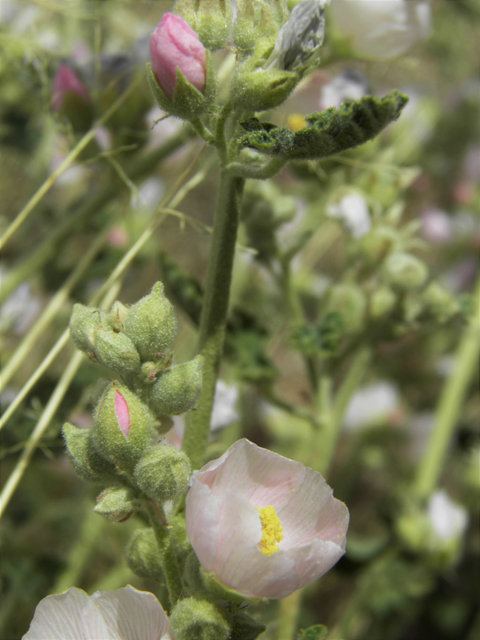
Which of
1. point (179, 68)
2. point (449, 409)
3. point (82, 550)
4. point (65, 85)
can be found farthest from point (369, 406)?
point (179, 68)

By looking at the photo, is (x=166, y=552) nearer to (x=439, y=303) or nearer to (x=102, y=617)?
(x=102, y=617)

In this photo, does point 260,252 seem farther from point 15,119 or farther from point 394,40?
point 15,119

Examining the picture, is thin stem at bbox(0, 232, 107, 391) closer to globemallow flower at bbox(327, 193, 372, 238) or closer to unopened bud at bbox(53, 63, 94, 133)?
unopened bud at bbox(53, 63, 94, 133)

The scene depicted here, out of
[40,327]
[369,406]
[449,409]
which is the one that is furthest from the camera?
[369,406]

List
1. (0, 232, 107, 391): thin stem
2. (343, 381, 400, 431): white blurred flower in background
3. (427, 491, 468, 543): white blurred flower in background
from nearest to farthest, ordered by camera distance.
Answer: (0, 232, 107, 391): thin stem
(427, 491, 468, 543): white blurred flower in background
(343, 381, 400, 431): white blurred flower in background

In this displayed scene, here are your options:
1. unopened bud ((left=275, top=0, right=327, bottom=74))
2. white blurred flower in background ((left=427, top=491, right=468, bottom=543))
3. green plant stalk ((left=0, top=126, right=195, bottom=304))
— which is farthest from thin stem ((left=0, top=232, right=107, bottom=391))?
white blurred flower in background ((left=427, top=491, right=468, bottom=543))

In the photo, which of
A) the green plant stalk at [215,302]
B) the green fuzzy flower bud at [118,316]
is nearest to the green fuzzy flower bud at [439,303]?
the green plant stalk at [215,302]
